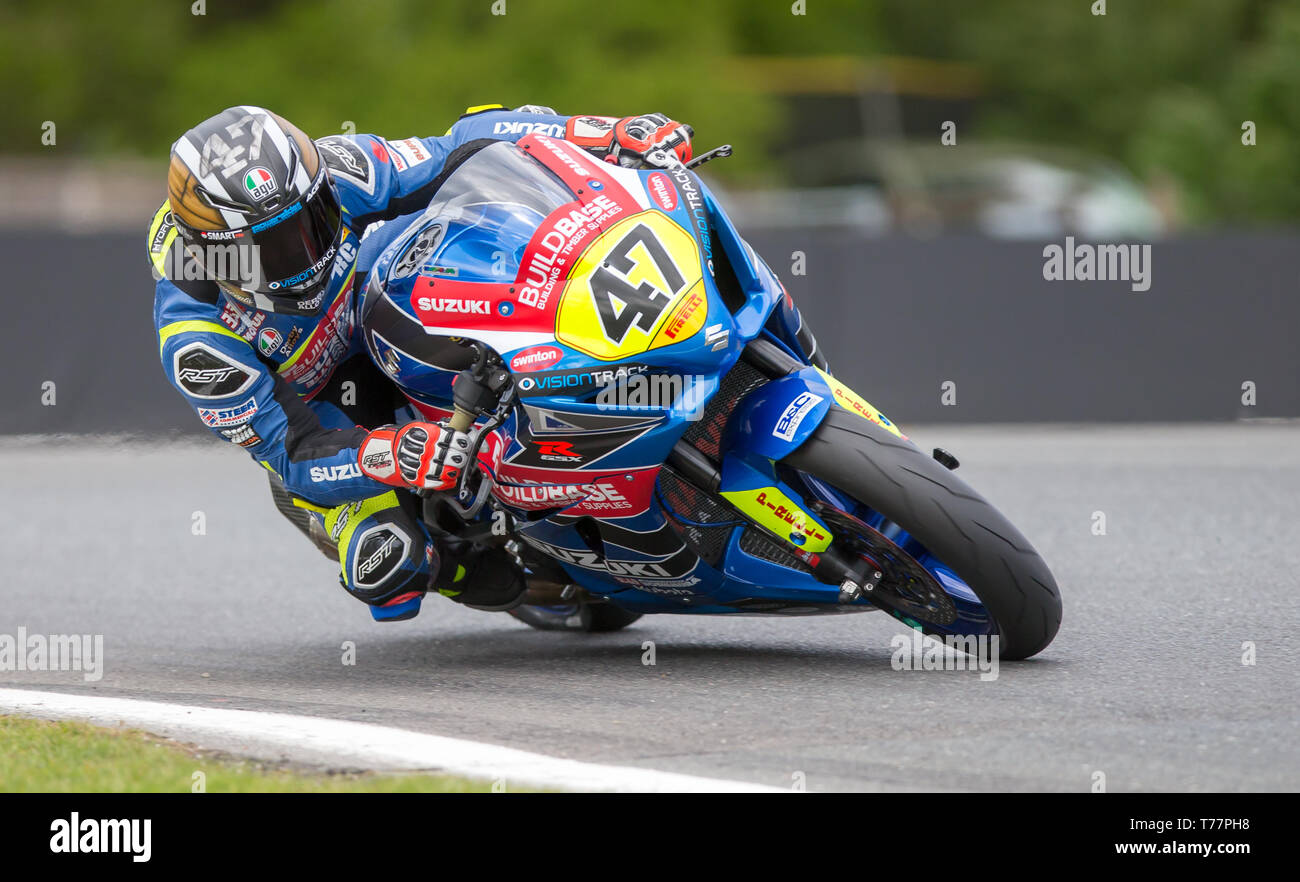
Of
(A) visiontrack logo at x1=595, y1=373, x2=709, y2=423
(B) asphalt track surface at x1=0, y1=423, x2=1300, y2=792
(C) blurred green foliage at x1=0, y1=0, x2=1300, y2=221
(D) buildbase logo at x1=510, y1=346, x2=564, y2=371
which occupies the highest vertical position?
(C) blurred green foliage at x1=0, y1=0, x2=1300, y2=221

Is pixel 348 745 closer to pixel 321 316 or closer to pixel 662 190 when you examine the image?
pixel 321 316

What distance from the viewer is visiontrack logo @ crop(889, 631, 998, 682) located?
465 centimetres

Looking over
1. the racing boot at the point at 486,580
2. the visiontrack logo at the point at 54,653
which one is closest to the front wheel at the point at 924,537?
the racing boot at the point at 486,580

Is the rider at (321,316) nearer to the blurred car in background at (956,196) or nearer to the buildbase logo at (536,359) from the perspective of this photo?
the buildbase logo at (536,359)

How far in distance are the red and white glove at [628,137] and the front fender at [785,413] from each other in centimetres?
91

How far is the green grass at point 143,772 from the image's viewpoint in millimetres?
3730

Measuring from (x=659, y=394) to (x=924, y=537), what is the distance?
0.77 m

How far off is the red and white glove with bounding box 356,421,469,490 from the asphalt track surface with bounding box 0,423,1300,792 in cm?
64

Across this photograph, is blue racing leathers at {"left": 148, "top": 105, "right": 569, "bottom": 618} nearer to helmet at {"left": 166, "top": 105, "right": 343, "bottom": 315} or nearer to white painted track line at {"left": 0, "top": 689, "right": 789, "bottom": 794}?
helmet at {"left": 166, "top": 105, "right": 343, "bottom": 315}
